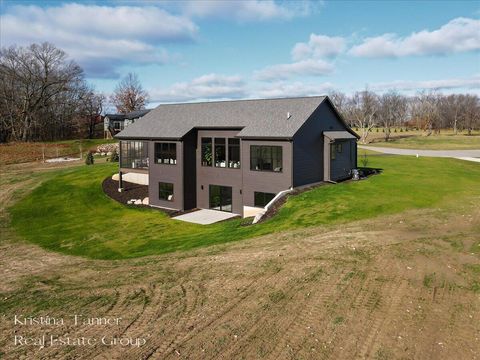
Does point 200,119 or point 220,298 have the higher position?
point 200,119

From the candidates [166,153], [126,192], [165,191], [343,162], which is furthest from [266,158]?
[126,192]

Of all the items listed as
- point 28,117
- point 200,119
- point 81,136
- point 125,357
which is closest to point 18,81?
point 28,117

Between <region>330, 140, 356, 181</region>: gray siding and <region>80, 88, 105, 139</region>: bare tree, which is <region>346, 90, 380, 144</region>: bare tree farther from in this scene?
<region>80, 88, 105, 139</region>: bare tree

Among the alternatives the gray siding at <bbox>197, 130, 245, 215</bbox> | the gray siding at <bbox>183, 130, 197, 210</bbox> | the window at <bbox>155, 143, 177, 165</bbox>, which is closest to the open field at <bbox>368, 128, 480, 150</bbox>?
the gray siding at <bbox>197, 130, 245, 215</bbox>

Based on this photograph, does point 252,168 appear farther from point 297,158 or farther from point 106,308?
point 106,308

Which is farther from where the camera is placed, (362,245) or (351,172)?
(351,172)

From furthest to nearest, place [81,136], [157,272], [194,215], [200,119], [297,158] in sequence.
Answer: [81,136]
[200,119]
[194,215]
[297,158]
[157,272]

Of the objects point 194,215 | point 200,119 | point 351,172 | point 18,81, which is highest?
point 18,81
